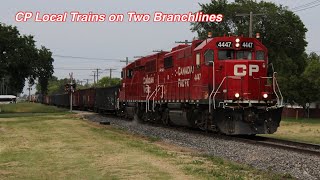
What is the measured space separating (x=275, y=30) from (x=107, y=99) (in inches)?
1038

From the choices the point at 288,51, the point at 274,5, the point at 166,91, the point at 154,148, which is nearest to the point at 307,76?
the point at 288,51

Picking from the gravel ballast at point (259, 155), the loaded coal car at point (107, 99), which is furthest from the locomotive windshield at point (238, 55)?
the loaded coal car at point (107, 99)

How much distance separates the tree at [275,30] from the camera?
203ft

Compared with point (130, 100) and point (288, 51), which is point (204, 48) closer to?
point (130, 100)

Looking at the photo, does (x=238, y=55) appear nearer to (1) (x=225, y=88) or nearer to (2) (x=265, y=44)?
(1) (x=225, y=88)

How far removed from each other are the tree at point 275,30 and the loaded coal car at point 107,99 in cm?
1831

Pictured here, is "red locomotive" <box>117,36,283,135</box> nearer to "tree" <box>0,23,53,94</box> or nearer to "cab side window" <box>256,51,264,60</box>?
"cab side window" <box>256,51,264,60</box>

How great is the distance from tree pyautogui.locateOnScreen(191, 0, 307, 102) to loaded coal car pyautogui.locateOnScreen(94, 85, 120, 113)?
60.1 feet

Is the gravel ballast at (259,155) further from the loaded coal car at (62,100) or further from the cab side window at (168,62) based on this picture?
the loaded coal car at (62,100)

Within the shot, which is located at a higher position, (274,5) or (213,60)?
(274,5)

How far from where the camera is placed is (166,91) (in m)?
27.1

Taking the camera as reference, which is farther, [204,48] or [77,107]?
[77,107]

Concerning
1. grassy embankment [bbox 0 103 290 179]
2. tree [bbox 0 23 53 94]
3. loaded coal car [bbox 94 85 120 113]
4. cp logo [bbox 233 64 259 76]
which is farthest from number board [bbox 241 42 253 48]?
tree [bbox 0 23 53 94]

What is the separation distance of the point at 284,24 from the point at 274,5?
20.8 ft
